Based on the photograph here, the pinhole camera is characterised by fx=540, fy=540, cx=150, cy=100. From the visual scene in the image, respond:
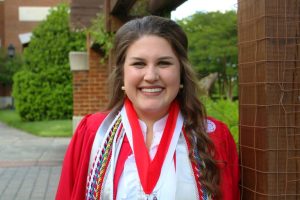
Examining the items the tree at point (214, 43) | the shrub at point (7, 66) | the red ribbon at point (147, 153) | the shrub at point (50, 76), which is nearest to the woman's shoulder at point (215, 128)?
the red ribbon at point (147, 153)

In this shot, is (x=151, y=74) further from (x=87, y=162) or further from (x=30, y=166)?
(x=30, y=166)

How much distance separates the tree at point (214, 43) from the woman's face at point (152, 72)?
21608 millimetres

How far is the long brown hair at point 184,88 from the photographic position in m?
2.08

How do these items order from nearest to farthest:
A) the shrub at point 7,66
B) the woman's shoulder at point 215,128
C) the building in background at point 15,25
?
1. the woman's shoulder at point 215,128
2. the building in background at point 15,25
3. the shrub at point 7,66

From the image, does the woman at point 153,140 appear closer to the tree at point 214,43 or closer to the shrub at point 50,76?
the shrub at point 50,76

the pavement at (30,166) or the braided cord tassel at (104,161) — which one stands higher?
the braided cord tassel at (104,161)

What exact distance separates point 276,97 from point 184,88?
1.47 ft

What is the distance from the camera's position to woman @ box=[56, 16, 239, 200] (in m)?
2.07

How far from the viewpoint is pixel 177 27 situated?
7.22ft

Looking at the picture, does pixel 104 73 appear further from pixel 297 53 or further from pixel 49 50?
pixel 49 50

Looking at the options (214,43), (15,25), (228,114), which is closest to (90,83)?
(228,114)

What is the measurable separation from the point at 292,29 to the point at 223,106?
525 cm

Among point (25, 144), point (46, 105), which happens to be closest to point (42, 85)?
point (46, 105)

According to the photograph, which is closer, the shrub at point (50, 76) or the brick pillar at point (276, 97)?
the brick pillar at point (276, 97)
